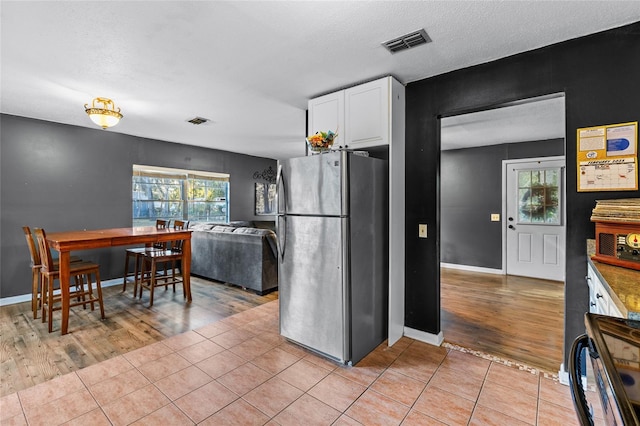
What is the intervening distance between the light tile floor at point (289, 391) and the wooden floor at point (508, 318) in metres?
0.28

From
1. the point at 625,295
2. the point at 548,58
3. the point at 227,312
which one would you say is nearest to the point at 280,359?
the point at 227,312

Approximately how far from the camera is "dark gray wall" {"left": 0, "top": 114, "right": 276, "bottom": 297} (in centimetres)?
391

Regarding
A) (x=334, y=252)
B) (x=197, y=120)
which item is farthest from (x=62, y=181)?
(x=334, y=252)

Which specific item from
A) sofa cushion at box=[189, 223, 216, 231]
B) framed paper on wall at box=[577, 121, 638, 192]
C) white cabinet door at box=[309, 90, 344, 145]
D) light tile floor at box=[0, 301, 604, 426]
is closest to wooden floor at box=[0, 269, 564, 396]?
light tile floor at box=[0, 301, 604, 426]

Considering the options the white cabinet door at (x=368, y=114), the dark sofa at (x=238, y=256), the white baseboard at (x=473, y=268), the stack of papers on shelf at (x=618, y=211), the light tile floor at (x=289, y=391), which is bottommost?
the light tile floor at (x=289, y=391)

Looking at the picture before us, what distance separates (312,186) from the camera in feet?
8.27

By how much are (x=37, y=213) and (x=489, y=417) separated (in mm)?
5491

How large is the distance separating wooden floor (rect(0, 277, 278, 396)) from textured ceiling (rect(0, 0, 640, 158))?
2.39 metres

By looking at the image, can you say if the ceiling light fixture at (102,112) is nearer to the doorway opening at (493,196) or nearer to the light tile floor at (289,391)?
the light tile floor at (289,391)

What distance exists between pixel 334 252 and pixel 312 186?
1.87 ft

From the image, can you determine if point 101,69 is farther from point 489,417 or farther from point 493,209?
point 493,209

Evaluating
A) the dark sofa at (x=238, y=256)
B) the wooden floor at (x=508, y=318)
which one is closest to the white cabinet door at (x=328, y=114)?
the dark sofa at (x=238, y=256)

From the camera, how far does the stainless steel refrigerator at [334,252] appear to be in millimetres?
2391

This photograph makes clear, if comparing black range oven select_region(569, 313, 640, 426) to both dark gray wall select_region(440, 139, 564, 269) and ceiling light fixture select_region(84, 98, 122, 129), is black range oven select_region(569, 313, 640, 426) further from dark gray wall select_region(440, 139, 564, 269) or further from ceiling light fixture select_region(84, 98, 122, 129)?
dark gray wall select_region(440, 139, 564, 269)
